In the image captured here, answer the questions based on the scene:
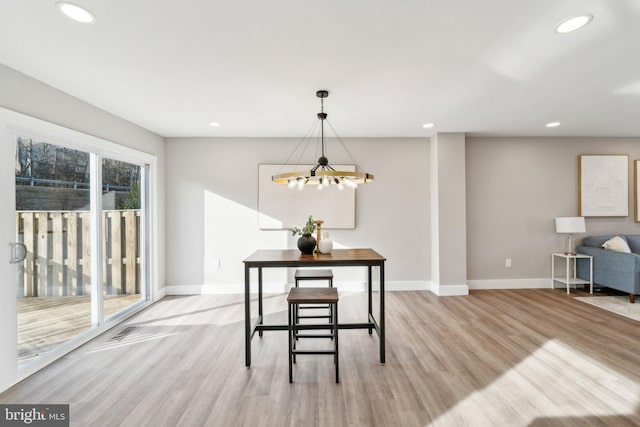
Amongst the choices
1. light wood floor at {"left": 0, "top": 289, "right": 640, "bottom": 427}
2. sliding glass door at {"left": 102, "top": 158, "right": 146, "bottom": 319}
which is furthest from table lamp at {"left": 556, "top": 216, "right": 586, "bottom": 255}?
sliding glass door at {"left": 102, "top": 158, "right": 146, "bottom": 319}

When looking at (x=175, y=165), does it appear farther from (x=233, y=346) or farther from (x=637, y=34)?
(x=637, y=34)

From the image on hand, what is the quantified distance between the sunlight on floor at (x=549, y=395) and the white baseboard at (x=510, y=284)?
2.36m

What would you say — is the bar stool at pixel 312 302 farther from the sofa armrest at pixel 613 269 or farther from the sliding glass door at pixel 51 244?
the sofa armrest at pixel 613 269

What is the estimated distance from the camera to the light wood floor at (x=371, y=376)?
6.67ft

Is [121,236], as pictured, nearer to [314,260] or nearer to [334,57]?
[314,260]

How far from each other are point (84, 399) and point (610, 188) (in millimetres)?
7224

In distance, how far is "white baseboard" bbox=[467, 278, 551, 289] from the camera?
200 inches

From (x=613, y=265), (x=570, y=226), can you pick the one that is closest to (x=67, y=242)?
(x=570, y=226)

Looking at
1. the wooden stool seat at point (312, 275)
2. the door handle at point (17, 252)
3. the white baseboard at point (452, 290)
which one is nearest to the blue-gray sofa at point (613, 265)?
the white baseboard at point (452, 290)

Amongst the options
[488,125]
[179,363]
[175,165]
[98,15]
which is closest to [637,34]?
[488,125]

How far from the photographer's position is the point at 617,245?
4613 millimetres

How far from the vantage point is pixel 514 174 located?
5.11m

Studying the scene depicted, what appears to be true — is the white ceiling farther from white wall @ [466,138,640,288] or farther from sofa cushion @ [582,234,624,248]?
sofa cushion @ [582,234,624,248]

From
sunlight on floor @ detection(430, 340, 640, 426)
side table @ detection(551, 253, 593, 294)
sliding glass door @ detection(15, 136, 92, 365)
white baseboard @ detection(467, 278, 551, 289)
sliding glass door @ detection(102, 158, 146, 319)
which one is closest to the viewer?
sunlight on floor @ detection(430, 340, 640, 426)
